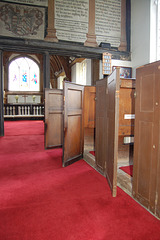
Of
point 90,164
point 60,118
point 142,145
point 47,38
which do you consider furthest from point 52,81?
point 142,145

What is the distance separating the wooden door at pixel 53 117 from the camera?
4234 millimetres

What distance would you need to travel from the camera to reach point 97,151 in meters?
2.94

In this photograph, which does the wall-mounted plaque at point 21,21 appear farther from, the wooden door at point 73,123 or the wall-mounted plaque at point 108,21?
the wooden door at point 73,123

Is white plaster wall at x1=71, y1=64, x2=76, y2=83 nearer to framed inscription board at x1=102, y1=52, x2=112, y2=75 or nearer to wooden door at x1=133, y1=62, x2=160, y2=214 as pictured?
framed inscription board at x1=102, y1=52, x2=112, y2=75

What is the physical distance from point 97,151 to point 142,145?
3.81 feet

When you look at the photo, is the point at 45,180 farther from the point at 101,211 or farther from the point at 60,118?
the point at 60,118

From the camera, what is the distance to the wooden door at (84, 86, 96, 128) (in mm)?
3656

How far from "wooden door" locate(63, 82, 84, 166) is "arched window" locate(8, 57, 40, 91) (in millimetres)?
11320

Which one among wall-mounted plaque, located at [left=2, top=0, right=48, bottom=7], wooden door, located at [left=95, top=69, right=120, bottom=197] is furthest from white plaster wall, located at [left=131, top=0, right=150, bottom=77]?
wooden door, located at [left=95, top=69, right=120, bottom=197]

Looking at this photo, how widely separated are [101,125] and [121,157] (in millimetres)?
816

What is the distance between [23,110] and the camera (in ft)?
40.9

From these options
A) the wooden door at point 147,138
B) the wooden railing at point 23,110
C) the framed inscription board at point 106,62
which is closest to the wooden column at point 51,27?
the framed inscription board at point 106,62

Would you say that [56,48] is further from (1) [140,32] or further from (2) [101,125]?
(2) [101,125]

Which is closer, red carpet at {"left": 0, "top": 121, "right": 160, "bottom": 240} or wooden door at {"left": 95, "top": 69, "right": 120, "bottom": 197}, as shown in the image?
red carpet at {"left": 0, "top": 121, "right": 160, "bottom": 240}
